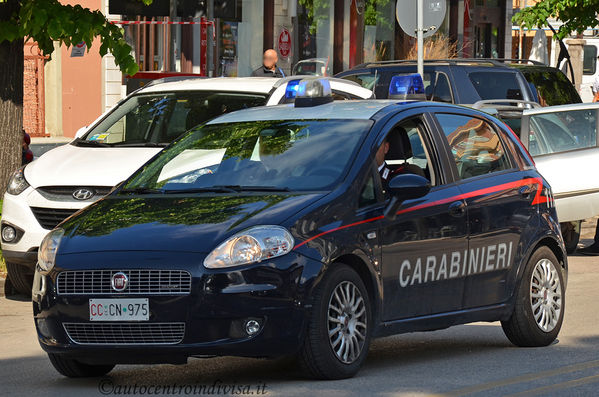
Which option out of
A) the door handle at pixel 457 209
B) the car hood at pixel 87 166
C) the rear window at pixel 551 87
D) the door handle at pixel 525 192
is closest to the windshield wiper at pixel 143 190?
the door handle at pixel 457 209

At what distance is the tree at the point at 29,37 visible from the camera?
13.2m

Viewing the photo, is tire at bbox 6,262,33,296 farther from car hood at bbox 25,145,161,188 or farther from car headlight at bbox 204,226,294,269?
car headlight at bbox 204,226,294,269

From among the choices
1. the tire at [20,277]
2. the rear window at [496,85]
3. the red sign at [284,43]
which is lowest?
the tire at [20,277]

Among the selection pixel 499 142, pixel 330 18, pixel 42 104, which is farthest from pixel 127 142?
pixel 330 18

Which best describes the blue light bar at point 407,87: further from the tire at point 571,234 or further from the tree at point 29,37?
the tire at point 571,234

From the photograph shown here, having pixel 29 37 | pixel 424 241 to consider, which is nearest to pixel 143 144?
pixel 29 37

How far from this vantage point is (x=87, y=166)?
1168 cm

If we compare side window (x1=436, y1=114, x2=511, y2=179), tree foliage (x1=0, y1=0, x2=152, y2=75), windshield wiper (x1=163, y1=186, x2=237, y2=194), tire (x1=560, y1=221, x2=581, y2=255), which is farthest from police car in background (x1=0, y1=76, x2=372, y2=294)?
tire (x1=560, y1=221, x2=581, y2=255)

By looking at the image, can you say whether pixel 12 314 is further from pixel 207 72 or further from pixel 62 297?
pixel 207 72

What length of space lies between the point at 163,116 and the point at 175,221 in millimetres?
5274

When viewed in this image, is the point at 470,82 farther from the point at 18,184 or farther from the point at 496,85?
Result: the point at 18,184

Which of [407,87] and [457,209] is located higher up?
[407,87]

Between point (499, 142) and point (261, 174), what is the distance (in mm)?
2001

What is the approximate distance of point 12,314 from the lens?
36.6 feet
